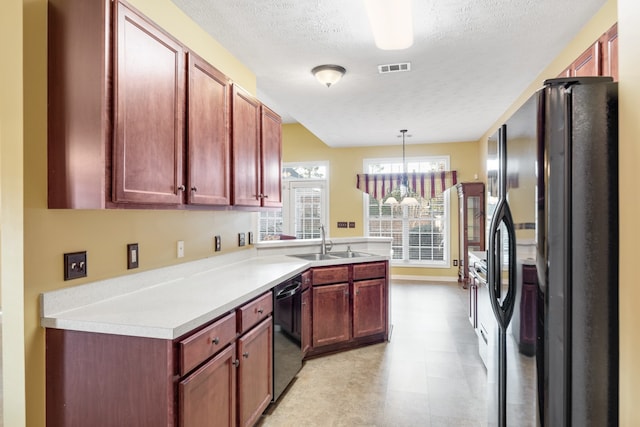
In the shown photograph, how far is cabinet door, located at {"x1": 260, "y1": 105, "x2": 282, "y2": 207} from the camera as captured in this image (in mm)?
2865

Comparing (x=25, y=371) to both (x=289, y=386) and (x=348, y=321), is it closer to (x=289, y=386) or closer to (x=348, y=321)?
(x=289, y=386)

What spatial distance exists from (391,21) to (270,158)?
4.56 ft

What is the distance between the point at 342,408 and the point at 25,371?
1754 millimetres

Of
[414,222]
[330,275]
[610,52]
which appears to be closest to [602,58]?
[610,52]

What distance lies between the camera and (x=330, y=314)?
313cm

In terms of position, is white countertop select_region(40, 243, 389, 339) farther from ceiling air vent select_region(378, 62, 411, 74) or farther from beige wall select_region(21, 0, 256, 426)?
ceiling air vent select_region(378, 62, 411, 74)

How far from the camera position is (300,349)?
2.76m

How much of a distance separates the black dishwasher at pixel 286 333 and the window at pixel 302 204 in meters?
4.40

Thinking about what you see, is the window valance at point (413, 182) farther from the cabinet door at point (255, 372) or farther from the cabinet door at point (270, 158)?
the cabinet door at point (255, 372)

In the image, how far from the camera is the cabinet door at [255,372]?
6.12 feet
